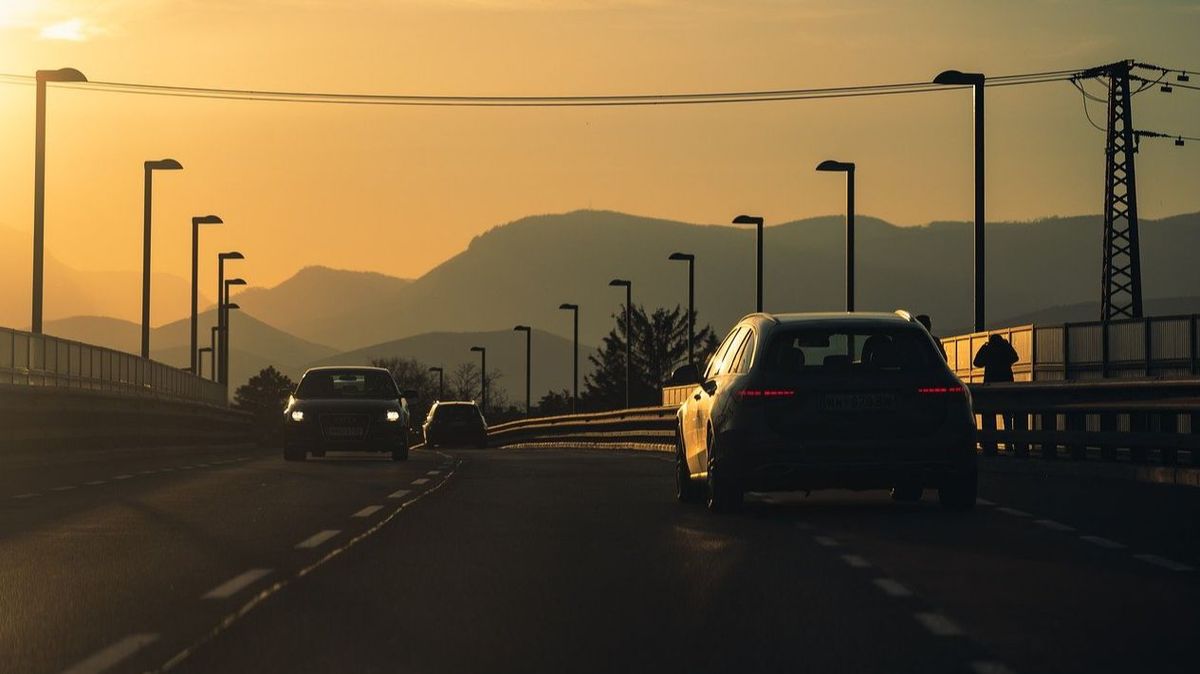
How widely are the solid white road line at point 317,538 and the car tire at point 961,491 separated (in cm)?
500

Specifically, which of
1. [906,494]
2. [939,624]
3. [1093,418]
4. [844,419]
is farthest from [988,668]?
[1093,418]

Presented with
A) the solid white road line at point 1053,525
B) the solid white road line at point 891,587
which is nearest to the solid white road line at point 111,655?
the solid white road line at point 891,587

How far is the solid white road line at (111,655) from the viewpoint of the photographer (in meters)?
7.84

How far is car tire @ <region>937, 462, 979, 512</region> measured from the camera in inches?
650

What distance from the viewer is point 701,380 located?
18.0 meters

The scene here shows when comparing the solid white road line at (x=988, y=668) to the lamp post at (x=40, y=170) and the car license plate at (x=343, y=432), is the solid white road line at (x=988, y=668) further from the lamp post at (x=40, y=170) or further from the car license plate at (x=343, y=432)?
the lamp post at (x=40, y=170)

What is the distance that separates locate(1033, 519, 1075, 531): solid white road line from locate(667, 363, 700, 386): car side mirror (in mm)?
3473

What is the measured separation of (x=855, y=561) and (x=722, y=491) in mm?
4330

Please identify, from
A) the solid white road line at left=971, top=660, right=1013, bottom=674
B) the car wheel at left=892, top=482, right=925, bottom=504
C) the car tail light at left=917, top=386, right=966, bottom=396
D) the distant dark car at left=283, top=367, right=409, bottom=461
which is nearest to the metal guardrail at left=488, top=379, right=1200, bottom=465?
the car wheel at left=892, top=482, right=925, bottom=504

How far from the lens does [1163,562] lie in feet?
39.2

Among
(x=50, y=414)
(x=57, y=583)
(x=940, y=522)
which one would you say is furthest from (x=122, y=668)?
(x=50, y=414)

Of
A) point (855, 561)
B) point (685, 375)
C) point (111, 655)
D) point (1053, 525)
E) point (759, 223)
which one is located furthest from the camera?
point (759, 223)

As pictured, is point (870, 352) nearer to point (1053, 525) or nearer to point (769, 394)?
point (769, 394)

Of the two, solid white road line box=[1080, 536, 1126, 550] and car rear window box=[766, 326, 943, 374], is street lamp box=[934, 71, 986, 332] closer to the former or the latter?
car rear window box=[766, 326, 943, 374]
